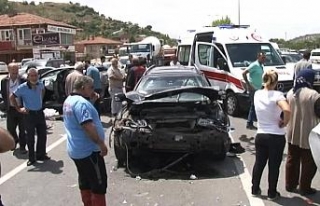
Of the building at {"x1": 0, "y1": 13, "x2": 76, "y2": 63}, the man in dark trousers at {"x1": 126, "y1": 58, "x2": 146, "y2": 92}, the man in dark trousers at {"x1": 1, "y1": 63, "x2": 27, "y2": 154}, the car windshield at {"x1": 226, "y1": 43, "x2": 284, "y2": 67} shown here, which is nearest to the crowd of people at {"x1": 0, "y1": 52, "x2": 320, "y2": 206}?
the man in dark trousers at {"x1": 1, "y1": 63, "x2": 27, "y2": 154}

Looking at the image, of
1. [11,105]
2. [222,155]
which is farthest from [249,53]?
[11,105]

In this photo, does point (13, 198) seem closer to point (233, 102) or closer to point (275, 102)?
point (275, 102)

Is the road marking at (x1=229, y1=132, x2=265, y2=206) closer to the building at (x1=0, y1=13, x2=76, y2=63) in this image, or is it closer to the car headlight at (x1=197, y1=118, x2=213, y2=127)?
the car headlight at (x1=197, y1=118, x2=213, y2=127)

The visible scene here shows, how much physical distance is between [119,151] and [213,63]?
719cm

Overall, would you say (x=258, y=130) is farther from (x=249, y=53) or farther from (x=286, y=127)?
(x=249, y=53)

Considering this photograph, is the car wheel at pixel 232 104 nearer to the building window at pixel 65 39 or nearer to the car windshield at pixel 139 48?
the car windshield at pixel 139 48

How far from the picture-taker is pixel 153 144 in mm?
7051

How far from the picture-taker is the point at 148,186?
657 cm

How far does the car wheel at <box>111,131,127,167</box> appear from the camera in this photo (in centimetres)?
730

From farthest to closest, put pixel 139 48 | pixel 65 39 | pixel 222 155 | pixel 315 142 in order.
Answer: pixel 65 39
pixel 139 48
pixel 222 155
pixel 315 142

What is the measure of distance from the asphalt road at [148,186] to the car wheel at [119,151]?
16 centimetres

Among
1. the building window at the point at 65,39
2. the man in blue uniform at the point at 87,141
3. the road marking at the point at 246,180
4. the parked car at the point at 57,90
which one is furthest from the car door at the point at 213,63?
the building window at the point at 65,39

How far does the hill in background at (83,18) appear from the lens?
140000 mm

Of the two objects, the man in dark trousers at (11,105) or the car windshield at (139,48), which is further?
the car windshield at (139,48)
